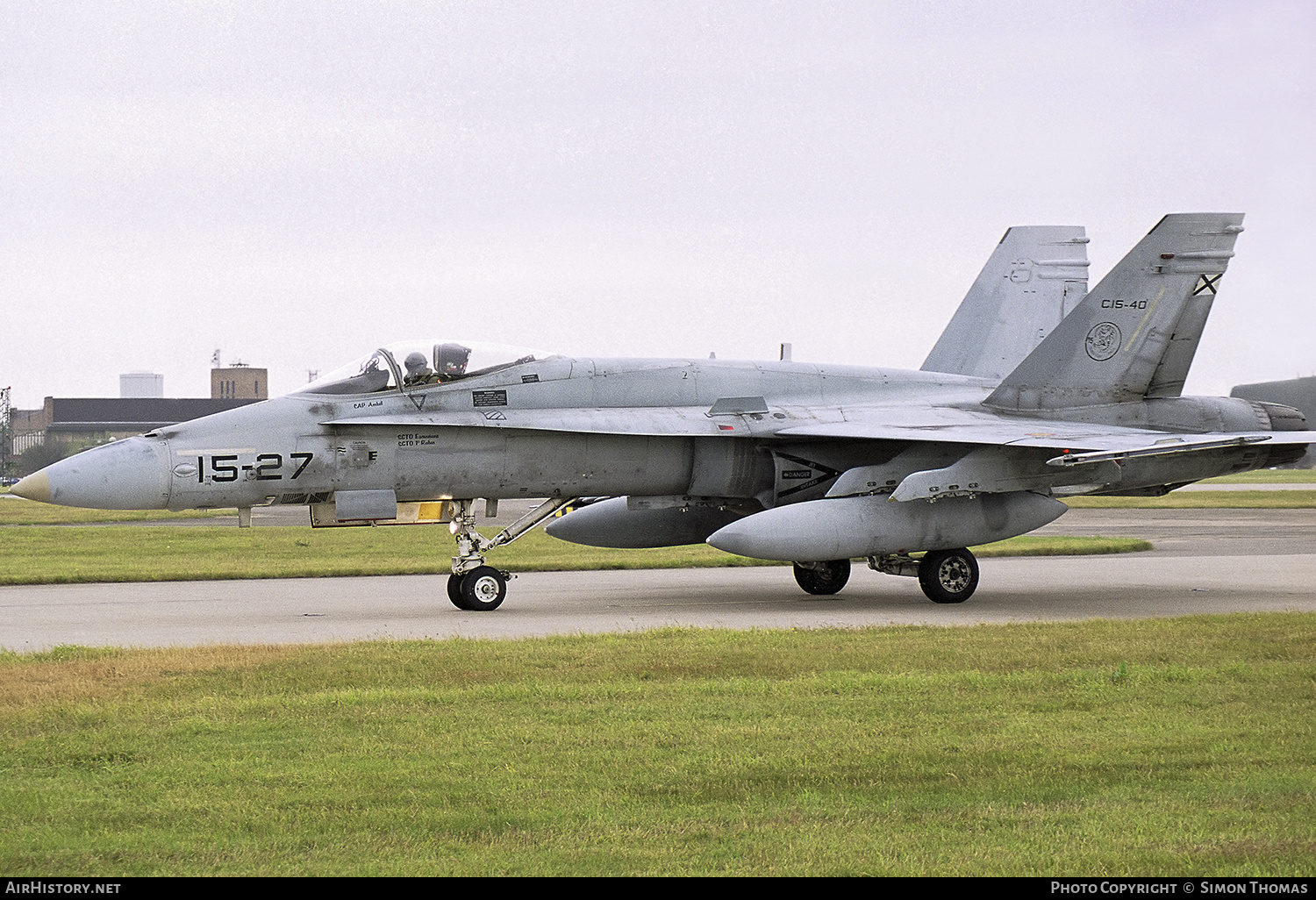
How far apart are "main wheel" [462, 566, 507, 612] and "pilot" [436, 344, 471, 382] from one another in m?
2.05

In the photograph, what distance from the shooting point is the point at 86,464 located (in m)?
12.7

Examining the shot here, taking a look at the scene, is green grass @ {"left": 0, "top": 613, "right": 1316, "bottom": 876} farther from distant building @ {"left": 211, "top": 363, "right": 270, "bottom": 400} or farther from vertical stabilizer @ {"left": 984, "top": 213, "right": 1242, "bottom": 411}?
distant building @ {"left": 211, "top": 363, "right": 270, "bottom": 400}

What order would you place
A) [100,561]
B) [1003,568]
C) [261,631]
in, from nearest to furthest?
[261,631] → [1003,568] → [100,561]

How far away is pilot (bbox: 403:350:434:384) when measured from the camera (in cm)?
1398

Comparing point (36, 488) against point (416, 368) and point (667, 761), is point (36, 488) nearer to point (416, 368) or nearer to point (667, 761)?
point (416, 368)

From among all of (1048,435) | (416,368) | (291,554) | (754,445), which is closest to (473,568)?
(416,368)

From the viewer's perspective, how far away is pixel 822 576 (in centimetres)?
1595

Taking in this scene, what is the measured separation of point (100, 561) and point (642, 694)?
15371mm

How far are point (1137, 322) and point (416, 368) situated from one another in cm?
836

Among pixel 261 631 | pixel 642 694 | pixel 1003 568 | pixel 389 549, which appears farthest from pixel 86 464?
pixel 1003 568

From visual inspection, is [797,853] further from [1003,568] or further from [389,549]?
[389,549]

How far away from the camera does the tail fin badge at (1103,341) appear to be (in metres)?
15.8

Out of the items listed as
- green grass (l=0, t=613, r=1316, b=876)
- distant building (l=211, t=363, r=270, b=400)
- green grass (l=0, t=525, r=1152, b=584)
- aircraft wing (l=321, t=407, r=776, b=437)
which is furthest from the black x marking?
distant building (l=211, t=363, r=270, b=400)

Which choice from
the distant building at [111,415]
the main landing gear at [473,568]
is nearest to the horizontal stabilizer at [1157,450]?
the main landing gear at [473,568]
